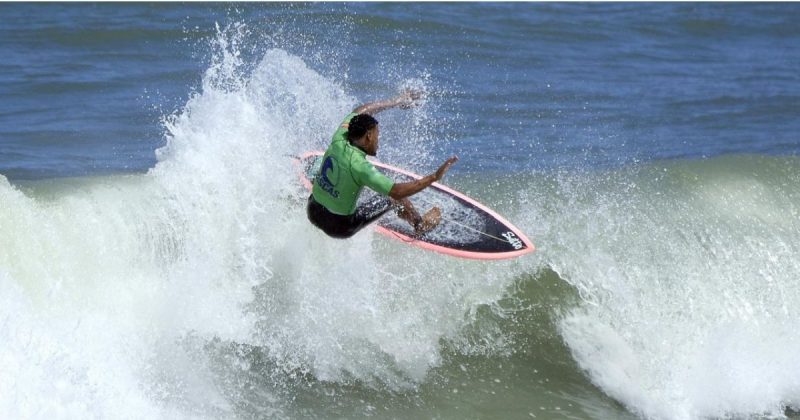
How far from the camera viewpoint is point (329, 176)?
25.2 ft

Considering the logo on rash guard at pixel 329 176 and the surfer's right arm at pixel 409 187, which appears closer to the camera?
the surfer's right arm at pixel 409 187

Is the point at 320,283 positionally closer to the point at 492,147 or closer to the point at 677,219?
the point at 677,219

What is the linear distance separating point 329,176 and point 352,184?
0.69ft

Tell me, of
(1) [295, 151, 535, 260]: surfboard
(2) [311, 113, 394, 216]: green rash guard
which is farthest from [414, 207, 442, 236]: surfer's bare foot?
(2) [311, 113, 394, 216]: green rash guard

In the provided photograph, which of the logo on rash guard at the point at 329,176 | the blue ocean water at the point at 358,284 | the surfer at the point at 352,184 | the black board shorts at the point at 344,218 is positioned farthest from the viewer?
the blue ocean water at the point at 358,284

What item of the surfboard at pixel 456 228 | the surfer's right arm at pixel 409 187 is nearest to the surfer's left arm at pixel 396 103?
the surfboard at pixel 456 228

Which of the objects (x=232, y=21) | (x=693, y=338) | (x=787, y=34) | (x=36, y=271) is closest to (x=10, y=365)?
(x=36, y=271)

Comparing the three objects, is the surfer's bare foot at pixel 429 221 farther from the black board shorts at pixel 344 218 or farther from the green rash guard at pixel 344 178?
the green rash guard at pixel 344 178

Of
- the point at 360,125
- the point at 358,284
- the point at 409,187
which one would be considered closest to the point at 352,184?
the point at 360,125

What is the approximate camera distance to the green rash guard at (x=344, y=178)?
23.8 feet

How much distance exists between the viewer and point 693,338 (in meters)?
9.31

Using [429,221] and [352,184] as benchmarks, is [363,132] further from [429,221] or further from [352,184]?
[429,221]

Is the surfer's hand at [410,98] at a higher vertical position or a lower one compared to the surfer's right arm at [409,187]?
higher

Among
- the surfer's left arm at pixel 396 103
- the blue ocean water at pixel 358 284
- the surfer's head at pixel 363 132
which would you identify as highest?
the surfer's left arm at pixel 396 103
